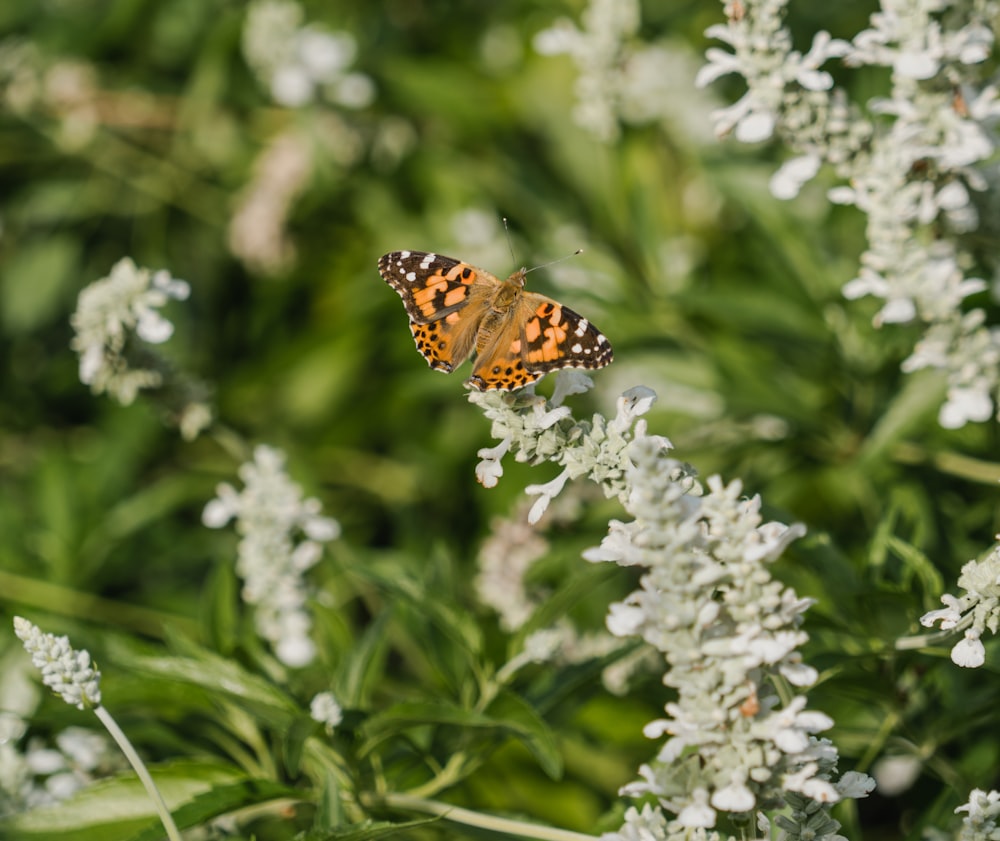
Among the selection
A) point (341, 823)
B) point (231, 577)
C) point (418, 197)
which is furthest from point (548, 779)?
point (418, 197)

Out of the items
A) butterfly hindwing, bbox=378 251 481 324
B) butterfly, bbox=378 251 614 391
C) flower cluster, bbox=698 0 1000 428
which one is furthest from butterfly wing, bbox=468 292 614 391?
flower cluster, bbox=698 0 1000 428

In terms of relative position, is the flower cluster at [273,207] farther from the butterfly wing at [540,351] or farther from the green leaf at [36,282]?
the butterfly wing at [540,351]

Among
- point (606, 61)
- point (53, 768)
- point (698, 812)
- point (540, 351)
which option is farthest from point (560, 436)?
point (606, 61)

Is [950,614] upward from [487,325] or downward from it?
downward

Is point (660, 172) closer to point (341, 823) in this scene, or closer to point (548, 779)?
point (548, 779)

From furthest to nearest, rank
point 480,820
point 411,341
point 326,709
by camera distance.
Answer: point 411,341, point 480,820, point 326,709

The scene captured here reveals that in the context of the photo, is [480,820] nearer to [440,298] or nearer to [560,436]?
[560,436]
